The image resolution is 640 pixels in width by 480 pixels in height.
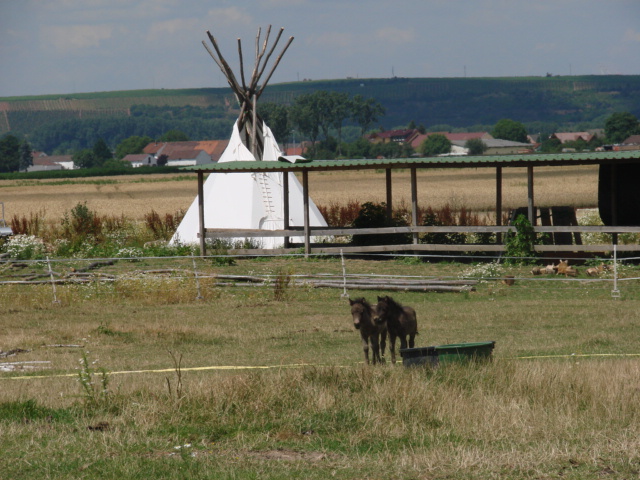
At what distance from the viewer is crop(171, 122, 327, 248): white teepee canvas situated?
28.1 metres

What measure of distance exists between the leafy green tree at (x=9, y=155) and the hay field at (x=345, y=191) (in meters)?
79.8

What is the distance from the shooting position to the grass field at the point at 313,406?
6.88 m

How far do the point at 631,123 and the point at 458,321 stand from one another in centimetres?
14794

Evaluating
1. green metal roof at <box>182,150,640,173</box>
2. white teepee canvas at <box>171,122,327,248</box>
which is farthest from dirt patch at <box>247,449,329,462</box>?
white teepee canvas at <box>171,122,327,248</box>

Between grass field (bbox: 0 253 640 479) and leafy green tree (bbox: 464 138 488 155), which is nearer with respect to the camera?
grass field (bbox: 0 253 640 479)

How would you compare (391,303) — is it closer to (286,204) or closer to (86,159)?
(286,204)

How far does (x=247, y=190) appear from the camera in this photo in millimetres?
28688

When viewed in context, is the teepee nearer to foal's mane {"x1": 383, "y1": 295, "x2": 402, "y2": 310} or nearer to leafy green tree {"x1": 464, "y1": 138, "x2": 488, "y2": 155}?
foal's mane {"x1": 383, "y1": 295, "x2": 402, "y2": 310}

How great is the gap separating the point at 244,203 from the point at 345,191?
1419 inches

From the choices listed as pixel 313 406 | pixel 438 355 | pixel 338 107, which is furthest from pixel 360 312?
pixel 338 107

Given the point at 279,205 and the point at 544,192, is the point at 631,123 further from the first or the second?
the point at 279,205

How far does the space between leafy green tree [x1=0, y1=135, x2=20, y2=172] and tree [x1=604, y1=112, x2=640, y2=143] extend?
10790 cm

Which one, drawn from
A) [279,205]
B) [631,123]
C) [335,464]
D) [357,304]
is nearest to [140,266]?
[279,205]

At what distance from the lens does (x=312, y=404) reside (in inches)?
328
